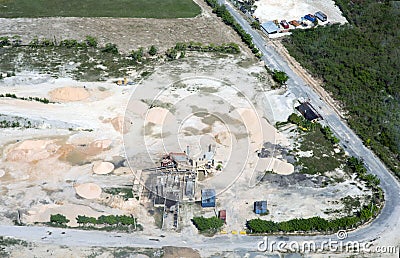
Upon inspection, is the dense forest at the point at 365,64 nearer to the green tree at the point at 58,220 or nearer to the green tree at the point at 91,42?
the green tree at the point at 91,42

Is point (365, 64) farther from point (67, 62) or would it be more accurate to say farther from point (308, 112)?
point (67, 62)

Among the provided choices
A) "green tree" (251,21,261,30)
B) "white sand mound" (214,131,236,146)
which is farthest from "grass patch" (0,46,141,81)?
"green tree" (251,21,261,30)

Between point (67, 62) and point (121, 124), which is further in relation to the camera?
point (67, 62)

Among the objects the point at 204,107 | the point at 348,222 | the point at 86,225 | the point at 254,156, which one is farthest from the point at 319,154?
the point at 86,225

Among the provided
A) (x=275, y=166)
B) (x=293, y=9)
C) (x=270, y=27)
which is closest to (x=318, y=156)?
(x=275, y=166)

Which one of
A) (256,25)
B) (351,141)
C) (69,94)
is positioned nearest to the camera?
(351,141)

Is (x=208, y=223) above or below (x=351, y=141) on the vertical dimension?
below

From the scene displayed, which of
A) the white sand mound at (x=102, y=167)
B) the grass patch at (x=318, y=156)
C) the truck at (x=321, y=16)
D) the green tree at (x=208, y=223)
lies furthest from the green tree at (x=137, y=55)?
the green tree at (x=208, y=223)
